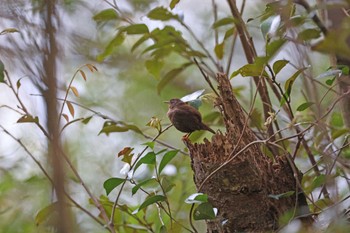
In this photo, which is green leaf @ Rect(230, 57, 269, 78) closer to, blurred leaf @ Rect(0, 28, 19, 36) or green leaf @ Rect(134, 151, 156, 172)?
green leaf @ Rect(134, 151, 156, 172)

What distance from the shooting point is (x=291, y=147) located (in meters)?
2.43

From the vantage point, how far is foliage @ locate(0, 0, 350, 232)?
1689 mm

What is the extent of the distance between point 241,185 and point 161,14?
768 mm

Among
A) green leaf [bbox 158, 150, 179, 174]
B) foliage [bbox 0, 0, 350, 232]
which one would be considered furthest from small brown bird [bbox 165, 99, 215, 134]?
green leaf [bbox 158, 150, 179, 174]

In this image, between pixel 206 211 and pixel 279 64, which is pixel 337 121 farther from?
pixel 206 211

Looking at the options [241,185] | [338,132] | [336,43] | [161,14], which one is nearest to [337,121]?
[338,132]

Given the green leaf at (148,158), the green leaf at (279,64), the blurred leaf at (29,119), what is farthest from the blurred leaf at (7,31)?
the green leaf at (279,64)

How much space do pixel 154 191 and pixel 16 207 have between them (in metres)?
0.97

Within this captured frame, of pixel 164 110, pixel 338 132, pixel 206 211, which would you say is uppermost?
pixel 164 110

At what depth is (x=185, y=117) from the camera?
→ 2.04m

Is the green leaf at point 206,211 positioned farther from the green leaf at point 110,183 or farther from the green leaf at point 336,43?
the green leaf at point 336,43

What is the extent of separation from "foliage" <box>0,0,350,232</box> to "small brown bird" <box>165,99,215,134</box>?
0.07m

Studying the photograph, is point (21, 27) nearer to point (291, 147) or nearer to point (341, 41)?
point (341, 41)

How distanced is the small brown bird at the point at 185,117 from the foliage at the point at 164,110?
7 cm
